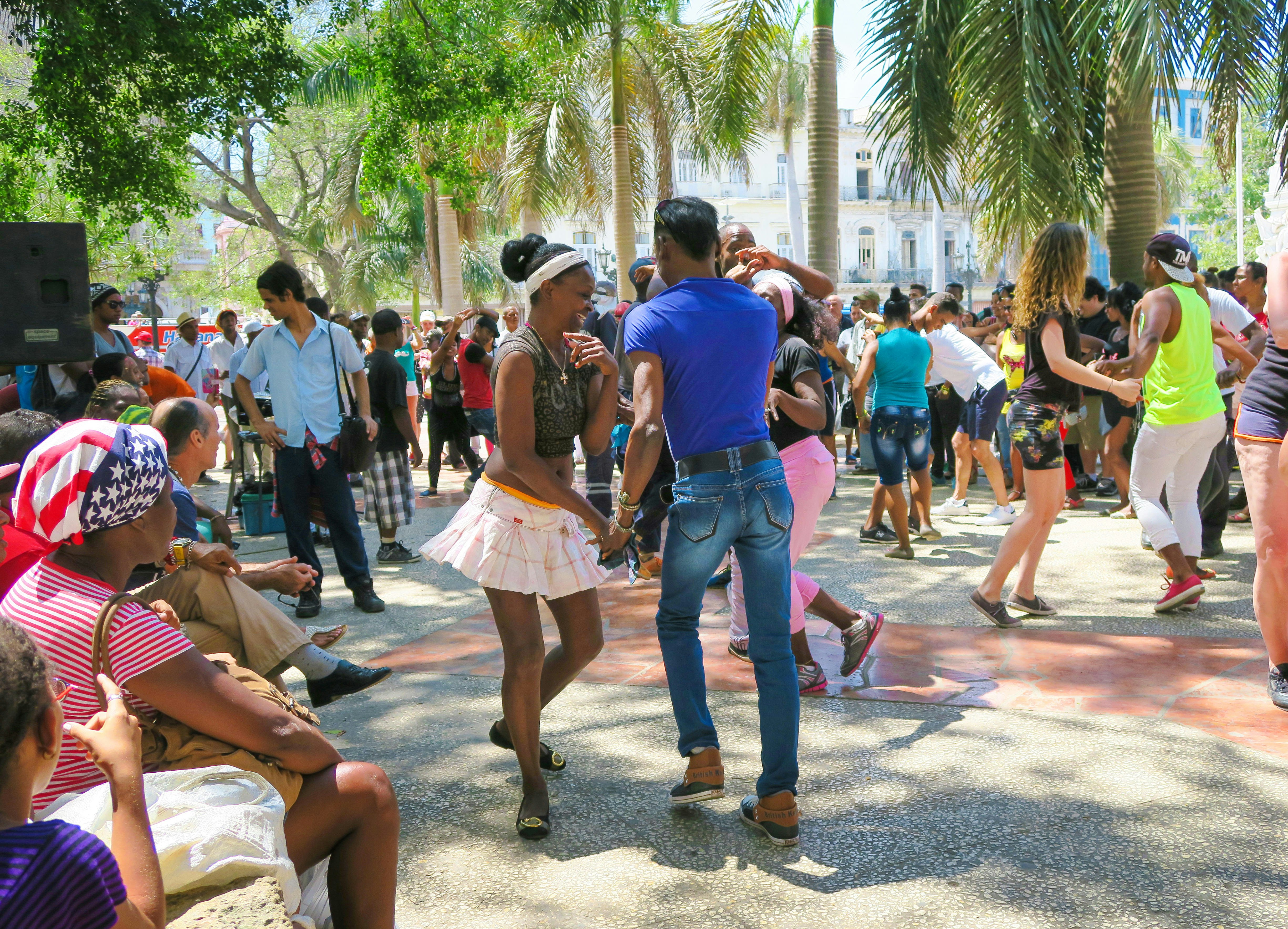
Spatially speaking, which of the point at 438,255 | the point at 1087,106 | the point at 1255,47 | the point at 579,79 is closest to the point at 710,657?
the point at 1255,47

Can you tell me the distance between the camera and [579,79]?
20.4 meters

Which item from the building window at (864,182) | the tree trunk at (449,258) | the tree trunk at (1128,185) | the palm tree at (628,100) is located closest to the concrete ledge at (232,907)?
the tree trunk at (1128,185)

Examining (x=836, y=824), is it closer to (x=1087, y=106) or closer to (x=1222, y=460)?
(x=1222, y=460)

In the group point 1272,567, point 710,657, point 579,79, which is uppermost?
point 579,79

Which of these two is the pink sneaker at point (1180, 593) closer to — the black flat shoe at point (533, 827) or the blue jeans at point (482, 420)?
the black flat shoe at point (533, 827)

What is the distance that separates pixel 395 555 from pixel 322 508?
169cm

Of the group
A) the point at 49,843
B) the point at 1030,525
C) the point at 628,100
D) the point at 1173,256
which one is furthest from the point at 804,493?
the point at 628,100

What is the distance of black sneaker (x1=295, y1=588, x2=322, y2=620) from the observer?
21.5ft

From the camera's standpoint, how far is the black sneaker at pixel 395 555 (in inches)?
326

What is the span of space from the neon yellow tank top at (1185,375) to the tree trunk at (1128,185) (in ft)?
16.6

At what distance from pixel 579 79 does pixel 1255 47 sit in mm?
12928

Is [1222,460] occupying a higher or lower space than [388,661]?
higher

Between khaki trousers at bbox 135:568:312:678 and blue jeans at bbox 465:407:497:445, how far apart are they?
23.5 ft

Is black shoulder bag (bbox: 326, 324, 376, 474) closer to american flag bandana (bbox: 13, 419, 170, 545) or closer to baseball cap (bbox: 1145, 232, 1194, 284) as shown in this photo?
american flag bandana (bbox: 13, 419, 170, 545)
